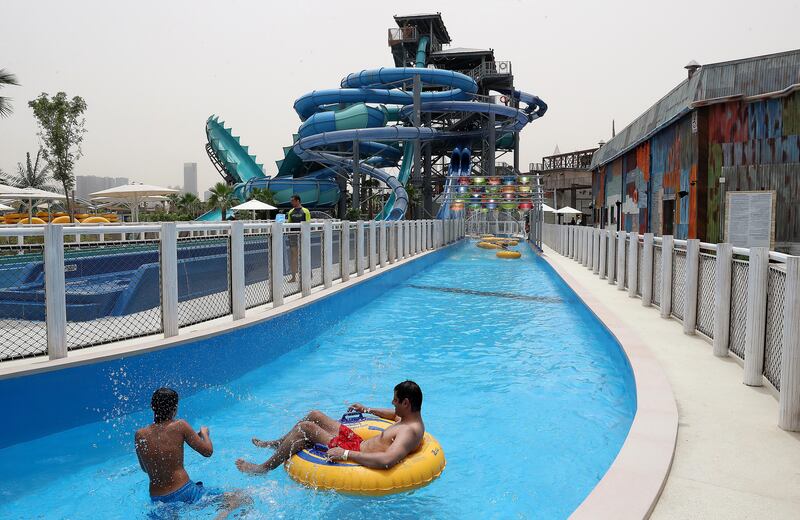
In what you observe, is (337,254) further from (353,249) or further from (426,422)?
(426,422)

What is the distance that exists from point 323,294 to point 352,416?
5209mm

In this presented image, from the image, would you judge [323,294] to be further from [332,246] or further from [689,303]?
[689,303]

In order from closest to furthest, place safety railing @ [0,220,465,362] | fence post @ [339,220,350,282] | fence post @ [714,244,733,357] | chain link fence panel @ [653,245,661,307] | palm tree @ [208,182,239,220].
Answer: 1. safety railing @ [0,220,465,362]
2. fence post @ [714,244,733,357]
3. chain link fence panel @ [653,245,661,307]
4. fence post @ [339,220,350,282]
5. palm tree @ [208,182,239,220]

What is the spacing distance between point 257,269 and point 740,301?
547 centimetres

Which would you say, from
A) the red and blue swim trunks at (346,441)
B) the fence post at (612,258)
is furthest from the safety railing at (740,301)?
the fence post at (612,258)

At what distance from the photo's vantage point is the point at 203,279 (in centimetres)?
689

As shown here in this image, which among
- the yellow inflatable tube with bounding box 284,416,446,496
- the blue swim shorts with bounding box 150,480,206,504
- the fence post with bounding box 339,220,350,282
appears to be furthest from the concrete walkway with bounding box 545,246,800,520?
the fence post with bounding box 339,220,350,282

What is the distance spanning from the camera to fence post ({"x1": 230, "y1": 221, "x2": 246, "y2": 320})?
720 centimetres

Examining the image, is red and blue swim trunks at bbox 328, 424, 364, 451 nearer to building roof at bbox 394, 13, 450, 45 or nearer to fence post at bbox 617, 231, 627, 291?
fence post at bbox 617, 231, 627, 291

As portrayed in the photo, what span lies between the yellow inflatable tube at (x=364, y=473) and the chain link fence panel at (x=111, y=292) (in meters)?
2.55

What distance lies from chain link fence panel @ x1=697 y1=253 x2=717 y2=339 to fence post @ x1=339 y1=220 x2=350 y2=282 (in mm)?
6323

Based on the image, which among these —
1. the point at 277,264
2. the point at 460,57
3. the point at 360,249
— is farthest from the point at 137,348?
the point at 460,57

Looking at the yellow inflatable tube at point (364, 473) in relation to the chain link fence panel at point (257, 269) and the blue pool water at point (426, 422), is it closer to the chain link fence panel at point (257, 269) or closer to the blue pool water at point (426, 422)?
the blue pool water at point (426, 422)

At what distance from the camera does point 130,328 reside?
5.83 metres
